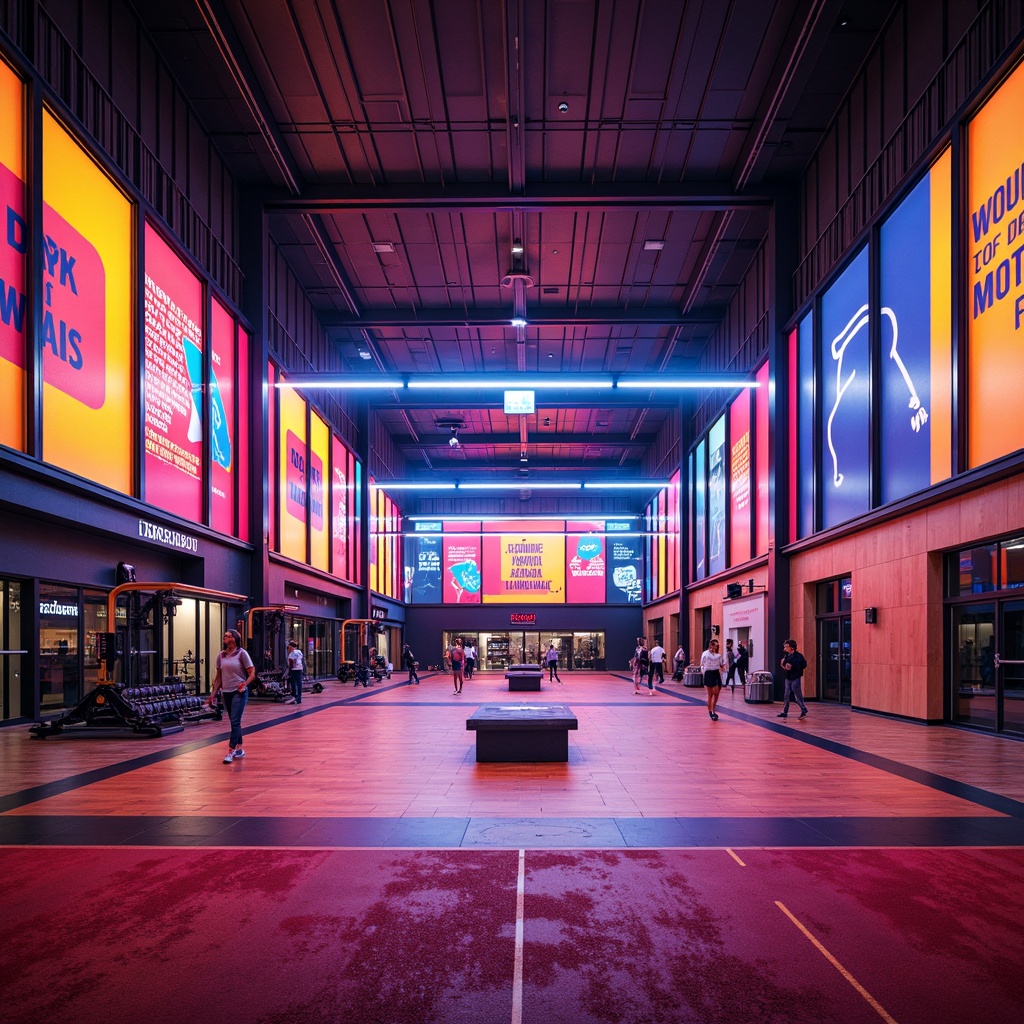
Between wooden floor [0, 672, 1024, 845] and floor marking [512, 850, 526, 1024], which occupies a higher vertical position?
floor marking [512, 850, 526, 1024]

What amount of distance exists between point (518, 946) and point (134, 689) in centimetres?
1107

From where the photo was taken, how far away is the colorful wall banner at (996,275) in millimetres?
10695

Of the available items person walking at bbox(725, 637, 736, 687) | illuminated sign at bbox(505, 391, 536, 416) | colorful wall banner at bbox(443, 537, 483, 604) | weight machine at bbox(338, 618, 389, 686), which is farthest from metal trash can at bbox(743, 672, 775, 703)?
colorful wall banner at bbox(443, 537, 483, 604)

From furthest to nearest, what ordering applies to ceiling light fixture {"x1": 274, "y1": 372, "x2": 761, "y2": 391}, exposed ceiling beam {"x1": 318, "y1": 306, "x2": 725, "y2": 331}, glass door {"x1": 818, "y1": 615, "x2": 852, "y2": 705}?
exposed ceiling beam {"x1": 318, "y1": 306, "x2": 725, "y2": 331} → glass door {"x1": 818, "y1": 615, "x2": 852, "y2": 705} → ceiling light fixture {"x1": 274, "y1": 372, "x2": 761, "y2": 391}

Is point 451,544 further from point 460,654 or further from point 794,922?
point 794,922

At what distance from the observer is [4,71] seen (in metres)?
11.0

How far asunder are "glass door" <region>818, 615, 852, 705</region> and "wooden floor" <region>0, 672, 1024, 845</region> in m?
3.13

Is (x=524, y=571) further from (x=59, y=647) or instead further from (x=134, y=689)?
(x=134, y=689)

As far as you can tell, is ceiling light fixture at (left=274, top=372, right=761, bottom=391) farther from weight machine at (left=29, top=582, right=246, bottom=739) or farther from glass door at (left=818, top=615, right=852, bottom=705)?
glass door at (left=818, top=615, right=852, bottom=705)

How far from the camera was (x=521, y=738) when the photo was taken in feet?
Result: 32.9

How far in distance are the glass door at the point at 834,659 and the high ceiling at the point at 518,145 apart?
6.85 meters

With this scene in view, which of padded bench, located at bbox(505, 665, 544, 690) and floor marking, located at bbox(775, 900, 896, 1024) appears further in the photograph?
padded bench, located at bbox(505, 665, 544, 690)

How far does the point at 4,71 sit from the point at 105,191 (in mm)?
2775

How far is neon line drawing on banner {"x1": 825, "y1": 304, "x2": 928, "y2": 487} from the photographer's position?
44.4ft
